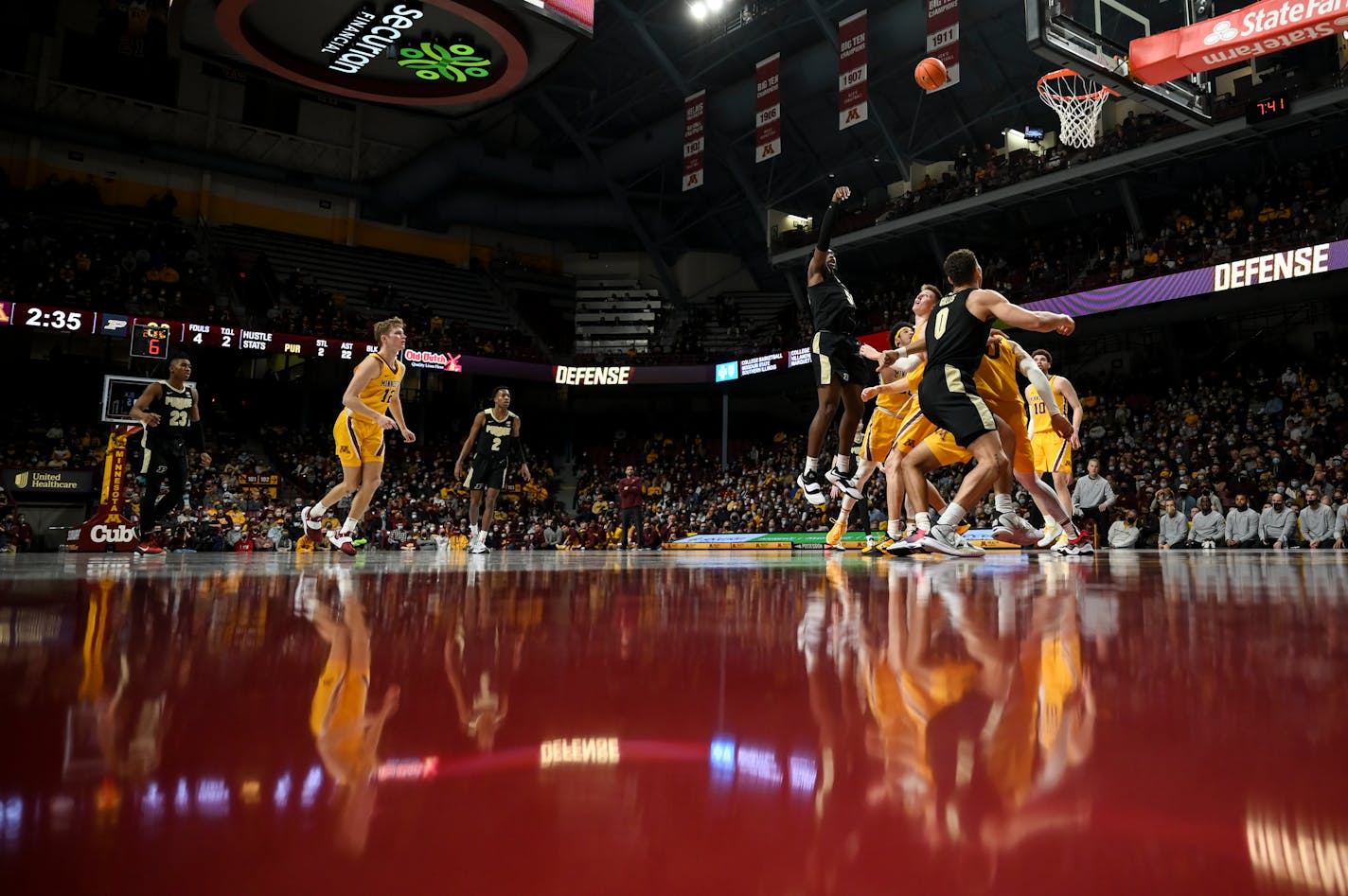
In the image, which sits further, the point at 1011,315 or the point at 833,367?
the point at 833,367

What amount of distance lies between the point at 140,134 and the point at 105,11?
3345 mm

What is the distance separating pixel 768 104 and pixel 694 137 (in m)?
2.48

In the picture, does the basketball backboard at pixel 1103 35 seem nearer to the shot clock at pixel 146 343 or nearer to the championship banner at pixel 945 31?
the championship banner at pixel 945 31

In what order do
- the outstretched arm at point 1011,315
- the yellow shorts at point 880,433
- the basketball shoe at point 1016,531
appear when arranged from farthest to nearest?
the yellow shorts at point 880,433 < the basketball shoe at point 1016,531 < the outstretched arm at point 1011,315

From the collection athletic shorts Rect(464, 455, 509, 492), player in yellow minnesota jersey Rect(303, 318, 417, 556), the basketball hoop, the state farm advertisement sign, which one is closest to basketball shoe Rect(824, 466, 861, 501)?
player in yellow minnesota jersey Rect(303, 318, 417, 556)

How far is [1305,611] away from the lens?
1982mm

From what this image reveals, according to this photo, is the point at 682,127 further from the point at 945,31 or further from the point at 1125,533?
the point at 1125,533

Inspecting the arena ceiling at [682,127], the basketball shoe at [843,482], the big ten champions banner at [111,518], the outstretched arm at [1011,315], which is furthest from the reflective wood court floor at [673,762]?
the arena ceiling at [682,127]

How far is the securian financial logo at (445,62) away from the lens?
44.2ft

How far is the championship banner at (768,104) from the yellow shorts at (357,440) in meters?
15.2

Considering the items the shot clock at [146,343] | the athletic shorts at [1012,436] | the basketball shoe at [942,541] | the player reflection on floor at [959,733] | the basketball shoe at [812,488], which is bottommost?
the player reflection on floor at [959,733]

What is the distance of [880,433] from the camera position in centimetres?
730

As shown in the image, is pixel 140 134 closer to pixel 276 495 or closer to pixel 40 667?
pixel 276 495

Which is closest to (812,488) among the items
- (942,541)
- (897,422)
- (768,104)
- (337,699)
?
(897,422)
